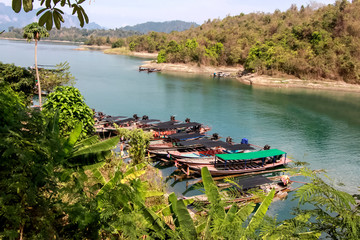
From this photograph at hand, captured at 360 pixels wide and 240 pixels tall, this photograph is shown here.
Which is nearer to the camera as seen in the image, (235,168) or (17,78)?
(235,168)

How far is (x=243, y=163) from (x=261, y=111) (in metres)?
15.4

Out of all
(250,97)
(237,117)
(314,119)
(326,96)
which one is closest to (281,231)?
(237,117)

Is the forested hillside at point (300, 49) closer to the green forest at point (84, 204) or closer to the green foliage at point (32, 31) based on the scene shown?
the green foliage at point (32, 31)

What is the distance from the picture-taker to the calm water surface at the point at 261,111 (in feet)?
60.2

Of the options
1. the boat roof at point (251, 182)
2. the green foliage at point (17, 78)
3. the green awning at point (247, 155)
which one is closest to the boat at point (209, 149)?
the green awning at point (247, 155)

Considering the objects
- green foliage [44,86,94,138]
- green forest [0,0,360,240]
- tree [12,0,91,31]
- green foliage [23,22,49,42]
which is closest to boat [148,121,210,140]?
green foliage [44,86,94,138]

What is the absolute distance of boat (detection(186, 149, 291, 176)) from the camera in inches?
554

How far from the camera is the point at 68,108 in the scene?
9.35 meters

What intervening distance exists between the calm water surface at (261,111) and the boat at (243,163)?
1871mm

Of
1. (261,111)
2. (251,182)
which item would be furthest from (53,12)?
(261,111)

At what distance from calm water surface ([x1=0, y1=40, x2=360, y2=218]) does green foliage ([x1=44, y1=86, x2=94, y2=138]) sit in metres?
5.58

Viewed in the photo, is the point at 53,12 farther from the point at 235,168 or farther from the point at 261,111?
the point at 261,111

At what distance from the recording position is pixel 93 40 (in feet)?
409

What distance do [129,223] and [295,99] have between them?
36.3 meters
